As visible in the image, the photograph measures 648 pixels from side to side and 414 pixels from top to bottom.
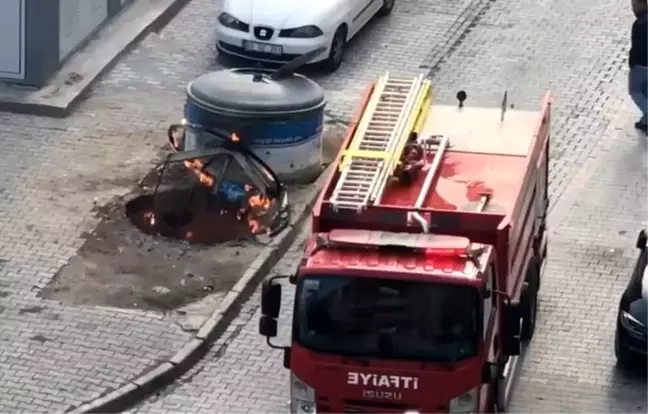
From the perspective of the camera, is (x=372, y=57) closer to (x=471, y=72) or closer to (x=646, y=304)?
(x=471, y=72)

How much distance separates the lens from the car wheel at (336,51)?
77.9 ft

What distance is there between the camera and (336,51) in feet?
78.2

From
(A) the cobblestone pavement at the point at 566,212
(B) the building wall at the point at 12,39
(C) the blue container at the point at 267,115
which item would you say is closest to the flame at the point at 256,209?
(A) the cobblestone pavement at the point at 566,212

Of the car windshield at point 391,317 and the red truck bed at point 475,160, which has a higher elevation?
the red truck bed at point 475,160

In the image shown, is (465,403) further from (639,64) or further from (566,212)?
(639,64)

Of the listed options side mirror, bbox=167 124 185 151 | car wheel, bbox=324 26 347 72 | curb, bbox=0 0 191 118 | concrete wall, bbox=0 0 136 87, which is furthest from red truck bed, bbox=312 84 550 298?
concrete wall, bbox=0 0 136 87

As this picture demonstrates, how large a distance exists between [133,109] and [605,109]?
20.6ft

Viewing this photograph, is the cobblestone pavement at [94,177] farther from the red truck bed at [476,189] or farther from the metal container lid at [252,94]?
the red truck bed at [476,189]

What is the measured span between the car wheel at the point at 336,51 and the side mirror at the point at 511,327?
390 inches

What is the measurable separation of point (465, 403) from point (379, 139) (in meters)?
3.02

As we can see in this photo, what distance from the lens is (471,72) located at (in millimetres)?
24078

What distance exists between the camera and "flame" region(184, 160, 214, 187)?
19.5 meters

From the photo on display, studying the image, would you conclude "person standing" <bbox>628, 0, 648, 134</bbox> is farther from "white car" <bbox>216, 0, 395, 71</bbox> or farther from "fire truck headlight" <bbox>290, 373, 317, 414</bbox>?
"fire truck headlight" <bbox>290, 373, 317, 414</bbox>

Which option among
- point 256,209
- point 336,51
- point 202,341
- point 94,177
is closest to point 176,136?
point 94,177
